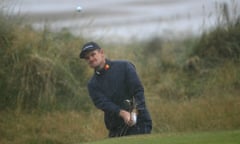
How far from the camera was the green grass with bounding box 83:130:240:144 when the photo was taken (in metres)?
7.63

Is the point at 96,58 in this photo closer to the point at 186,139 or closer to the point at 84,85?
the point at 186,139

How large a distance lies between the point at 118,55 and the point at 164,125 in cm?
346

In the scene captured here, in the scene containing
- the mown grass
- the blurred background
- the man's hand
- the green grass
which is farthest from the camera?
the blurred background

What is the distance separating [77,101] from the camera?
516 inches

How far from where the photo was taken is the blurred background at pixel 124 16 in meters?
15.7

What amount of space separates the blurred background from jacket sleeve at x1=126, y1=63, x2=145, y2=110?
18.2 ft

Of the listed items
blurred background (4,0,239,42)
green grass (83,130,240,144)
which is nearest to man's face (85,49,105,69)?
green grass (83,130,240,144)

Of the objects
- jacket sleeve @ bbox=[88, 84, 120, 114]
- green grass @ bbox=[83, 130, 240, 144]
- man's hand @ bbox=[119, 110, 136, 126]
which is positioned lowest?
green grass @ bbox=[83, 130, 240, 144]

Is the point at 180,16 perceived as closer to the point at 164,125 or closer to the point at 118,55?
the point at 118,55

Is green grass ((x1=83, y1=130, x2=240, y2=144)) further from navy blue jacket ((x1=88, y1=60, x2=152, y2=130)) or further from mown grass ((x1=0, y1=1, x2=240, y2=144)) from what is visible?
mown grass ((x1=0, y1=1, x2=240, y2=144))

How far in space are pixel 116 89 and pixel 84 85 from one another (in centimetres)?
481

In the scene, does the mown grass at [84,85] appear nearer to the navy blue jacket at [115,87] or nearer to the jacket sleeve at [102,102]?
the navy blue jacket at [115,87]

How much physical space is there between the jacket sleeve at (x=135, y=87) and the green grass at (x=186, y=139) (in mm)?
478

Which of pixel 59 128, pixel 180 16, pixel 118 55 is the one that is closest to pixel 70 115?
pixel 59 128
